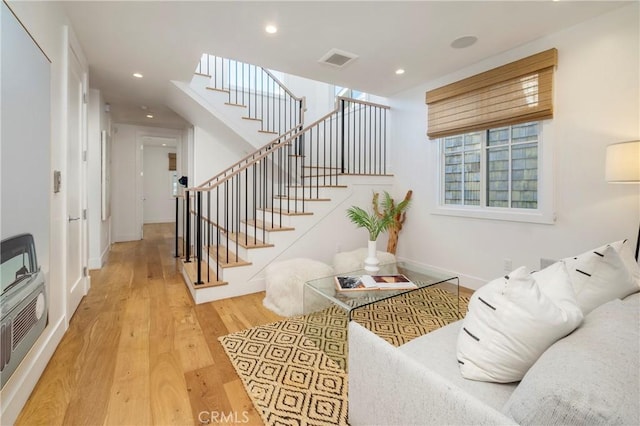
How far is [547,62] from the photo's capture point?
262cm

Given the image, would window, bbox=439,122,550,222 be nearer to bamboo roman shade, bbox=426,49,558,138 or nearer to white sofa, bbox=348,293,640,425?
bamboo roman shade, bbox=426,49,558,138

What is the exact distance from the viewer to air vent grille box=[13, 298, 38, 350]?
1356 mm

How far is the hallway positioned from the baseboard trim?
0.14ft

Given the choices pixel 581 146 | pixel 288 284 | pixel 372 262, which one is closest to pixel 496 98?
pixel 581 146

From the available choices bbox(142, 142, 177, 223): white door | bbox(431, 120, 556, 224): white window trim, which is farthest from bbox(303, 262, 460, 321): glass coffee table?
bbox(142, 142, 177, 223): white door

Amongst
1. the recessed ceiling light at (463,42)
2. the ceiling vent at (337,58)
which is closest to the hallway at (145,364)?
the ceiling vent at (337,58)

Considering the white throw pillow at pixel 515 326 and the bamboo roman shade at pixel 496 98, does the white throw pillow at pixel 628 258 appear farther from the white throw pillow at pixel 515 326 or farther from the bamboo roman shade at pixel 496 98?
the bamboo roman shade at pixel 496 98

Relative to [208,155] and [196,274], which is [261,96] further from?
[196,274]

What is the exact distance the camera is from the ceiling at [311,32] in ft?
7.34

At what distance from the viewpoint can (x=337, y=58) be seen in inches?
121

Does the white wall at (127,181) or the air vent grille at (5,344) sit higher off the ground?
the white wall at (127,181)

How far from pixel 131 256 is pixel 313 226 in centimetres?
322

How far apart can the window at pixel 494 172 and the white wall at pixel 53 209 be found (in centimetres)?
378

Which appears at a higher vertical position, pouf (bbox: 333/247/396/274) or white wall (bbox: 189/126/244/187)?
white wall (bbox: 189/126/244/187)
